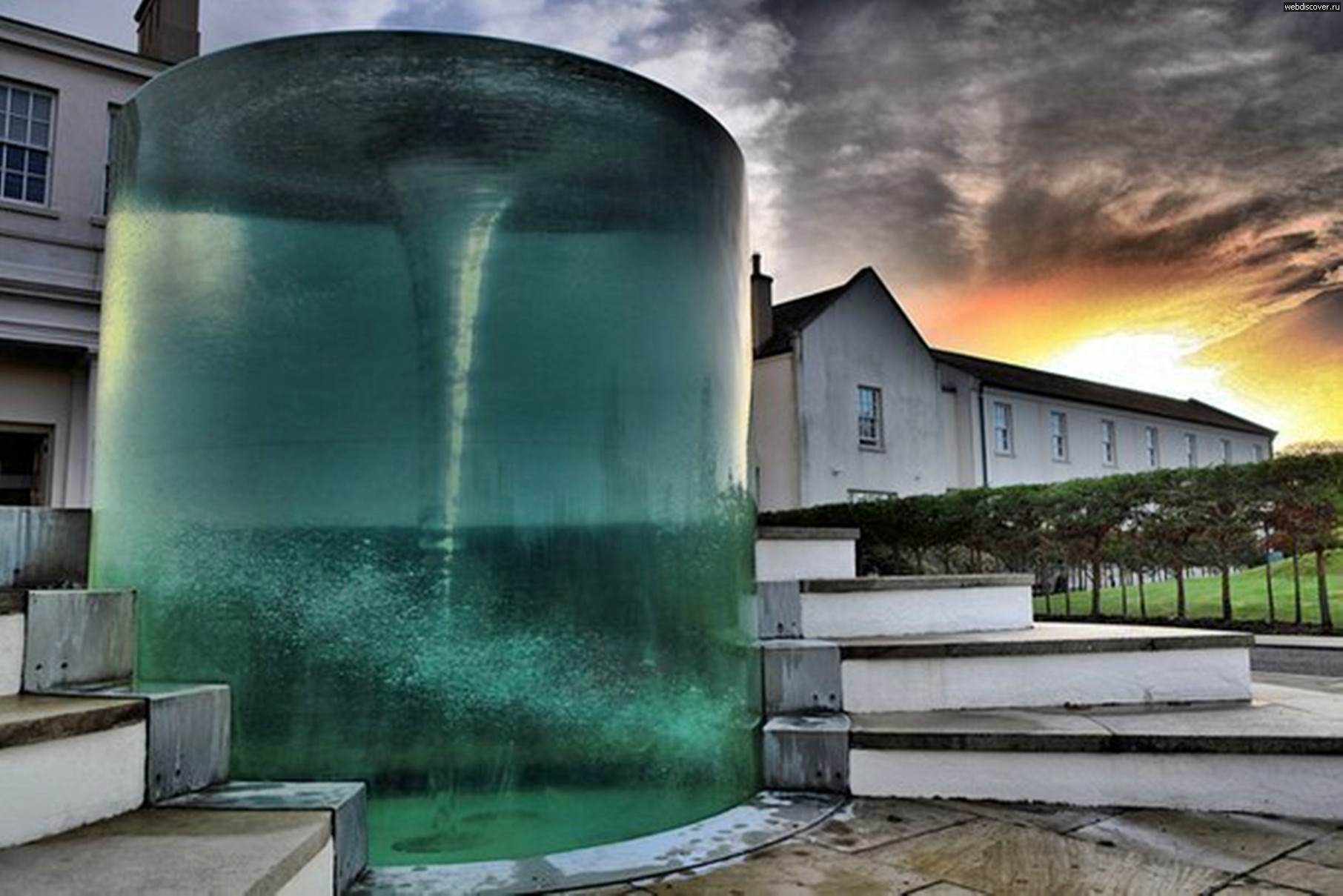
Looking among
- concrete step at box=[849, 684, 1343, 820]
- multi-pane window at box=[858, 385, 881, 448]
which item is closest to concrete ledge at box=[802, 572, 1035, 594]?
concrete step at box=[849, 684, 1343, 820]

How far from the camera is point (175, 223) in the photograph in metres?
2.14

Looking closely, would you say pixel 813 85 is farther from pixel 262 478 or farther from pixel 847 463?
pixel 847 463

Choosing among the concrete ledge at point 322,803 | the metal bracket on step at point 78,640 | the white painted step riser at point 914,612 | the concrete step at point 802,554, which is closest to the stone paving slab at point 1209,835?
the white painted step riser at point 914,612

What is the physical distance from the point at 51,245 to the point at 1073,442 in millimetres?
22048

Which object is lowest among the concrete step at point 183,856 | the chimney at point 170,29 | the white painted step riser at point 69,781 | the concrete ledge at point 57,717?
the concrete step at point 183,856

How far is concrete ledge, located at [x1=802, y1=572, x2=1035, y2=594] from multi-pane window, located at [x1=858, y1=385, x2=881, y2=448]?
578 inches

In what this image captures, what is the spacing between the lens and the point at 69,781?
4.89 ft

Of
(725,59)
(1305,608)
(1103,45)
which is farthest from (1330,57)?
(1305,608)

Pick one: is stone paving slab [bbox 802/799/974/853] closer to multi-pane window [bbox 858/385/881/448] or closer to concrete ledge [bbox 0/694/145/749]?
concrete ledge [bbox 0/694/145/749]

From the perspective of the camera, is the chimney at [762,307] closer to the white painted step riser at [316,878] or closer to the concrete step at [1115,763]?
the concrete step at [1115,763]

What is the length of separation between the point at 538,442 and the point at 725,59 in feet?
12.9

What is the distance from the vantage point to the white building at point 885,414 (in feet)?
55.1

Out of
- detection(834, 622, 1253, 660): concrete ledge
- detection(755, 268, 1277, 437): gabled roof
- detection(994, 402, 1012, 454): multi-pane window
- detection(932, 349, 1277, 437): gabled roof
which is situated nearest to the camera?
detection(834, 622, 1253, 660): concrete ledge

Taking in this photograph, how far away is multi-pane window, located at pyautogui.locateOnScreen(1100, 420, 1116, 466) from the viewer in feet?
77.7
